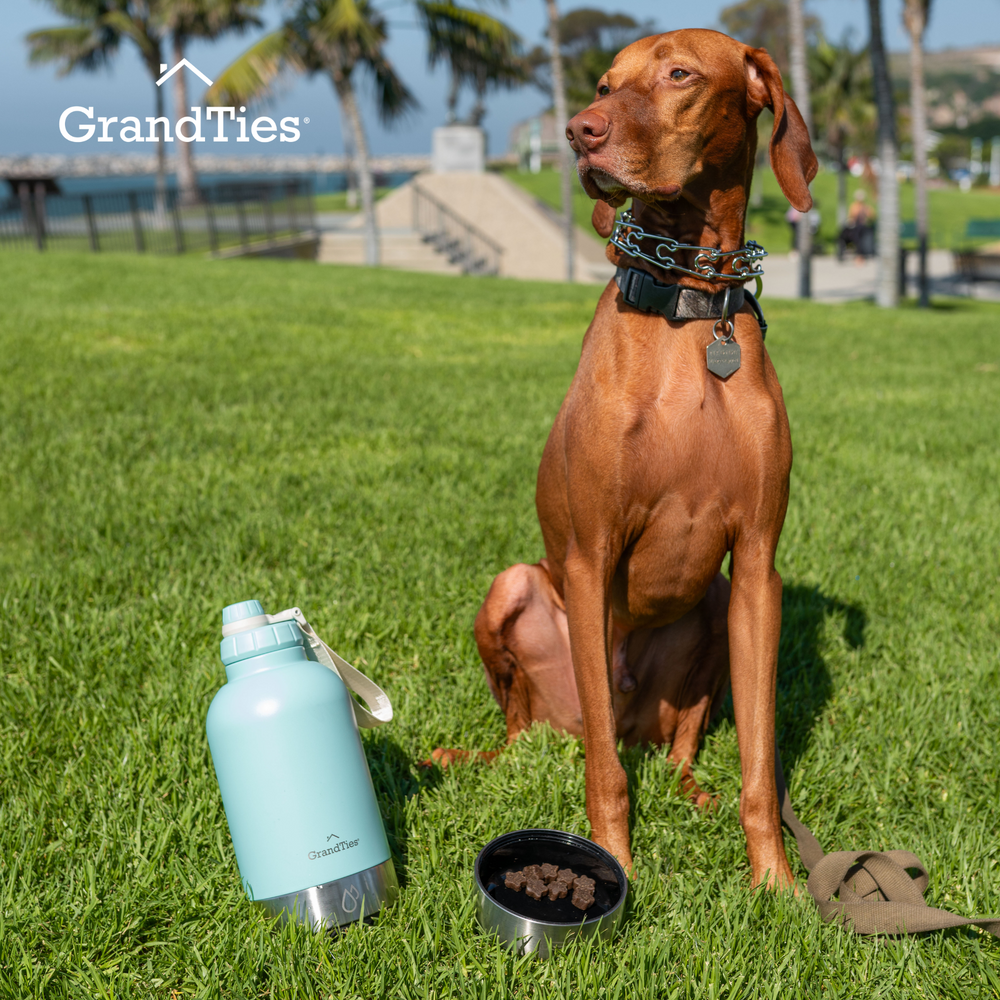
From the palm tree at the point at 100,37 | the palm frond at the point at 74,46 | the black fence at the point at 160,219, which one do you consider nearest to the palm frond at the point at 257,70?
the black fence at the point at 160,219

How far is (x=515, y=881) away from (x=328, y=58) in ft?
75.1

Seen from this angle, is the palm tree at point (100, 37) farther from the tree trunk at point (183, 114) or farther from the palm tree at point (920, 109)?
the palm tree at point (920, 109)

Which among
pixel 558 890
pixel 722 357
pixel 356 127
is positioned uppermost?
pixel 356 127

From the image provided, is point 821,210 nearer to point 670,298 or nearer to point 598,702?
point 670,298

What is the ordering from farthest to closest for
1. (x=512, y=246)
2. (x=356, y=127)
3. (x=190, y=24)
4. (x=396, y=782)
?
(x=190, y=24) → (x=512, y=246) → (x=356, y=127) → (x=396, y=782)

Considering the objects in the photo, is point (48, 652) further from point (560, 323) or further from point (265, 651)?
point (560, 323)

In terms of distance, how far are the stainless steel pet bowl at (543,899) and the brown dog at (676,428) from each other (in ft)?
0.57

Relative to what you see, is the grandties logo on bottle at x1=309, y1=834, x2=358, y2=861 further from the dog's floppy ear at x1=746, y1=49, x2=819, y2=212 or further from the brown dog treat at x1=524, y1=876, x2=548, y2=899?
the dog's floppy ear at x1=746, y1=49, x2=819, y2=212

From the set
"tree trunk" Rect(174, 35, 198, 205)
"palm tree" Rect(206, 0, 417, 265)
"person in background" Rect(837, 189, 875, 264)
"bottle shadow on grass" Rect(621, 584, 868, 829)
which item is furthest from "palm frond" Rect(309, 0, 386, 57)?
"bottle shadow on grass" Rect(621, 584, 868, 829)

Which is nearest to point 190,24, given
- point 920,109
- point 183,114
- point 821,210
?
point 183,114

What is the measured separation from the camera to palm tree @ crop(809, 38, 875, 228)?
40.9 metres

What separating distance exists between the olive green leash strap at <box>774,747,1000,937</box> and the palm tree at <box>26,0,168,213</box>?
3248 centimetres

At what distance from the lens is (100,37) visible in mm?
34156

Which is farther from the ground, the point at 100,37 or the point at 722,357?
the point at 100,37
